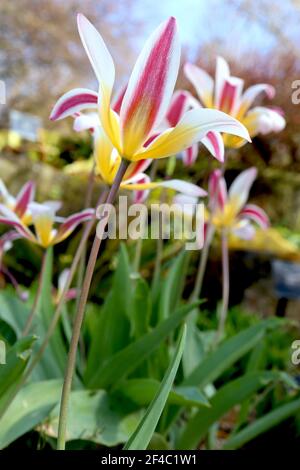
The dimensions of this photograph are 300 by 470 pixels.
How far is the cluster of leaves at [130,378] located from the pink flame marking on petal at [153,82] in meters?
0.34

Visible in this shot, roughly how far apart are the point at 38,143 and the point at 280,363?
→ 339 centimetres

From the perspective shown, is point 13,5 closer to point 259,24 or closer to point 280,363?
point 259,24

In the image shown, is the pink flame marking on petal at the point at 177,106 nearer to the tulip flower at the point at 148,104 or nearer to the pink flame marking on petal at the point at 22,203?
the pink flame marking on petal at the point at 22,203

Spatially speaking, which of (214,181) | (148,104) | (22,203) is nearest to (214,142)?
(148,104)

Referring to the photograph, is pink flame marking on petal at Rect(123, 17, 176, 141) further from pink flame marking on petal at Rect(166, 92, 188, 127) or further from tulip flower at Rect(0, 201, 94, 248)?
pink flame marking on petal at Rect(166, 92, 188, 127)

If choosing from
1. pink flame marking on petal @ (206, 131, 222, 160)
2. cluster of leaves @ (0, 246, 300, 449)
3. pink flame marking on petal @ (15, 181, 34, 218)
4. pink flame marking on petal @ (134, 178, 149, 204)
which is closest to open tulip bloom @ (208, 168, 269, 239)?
cluster of leaves @ (0, 246, 300, 449)

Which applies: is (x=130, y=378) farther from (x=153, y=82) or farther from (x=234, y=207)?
(x=153, y=82)

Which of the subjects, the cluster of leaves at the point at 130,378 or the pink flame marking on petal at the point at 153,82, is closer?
the pink flame marking on petal at the point at 153,82

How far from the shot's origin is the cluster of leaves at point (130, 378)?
893 mm

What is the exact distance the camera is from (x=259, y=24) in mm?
8250

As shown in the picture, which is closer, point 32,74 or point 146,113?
point 146,113

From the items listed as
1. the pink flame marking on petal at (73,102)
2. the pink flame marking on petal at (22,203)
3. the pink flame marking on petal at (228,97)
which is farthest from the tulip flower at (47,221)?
the pink flame marking on petal at (228,97)
